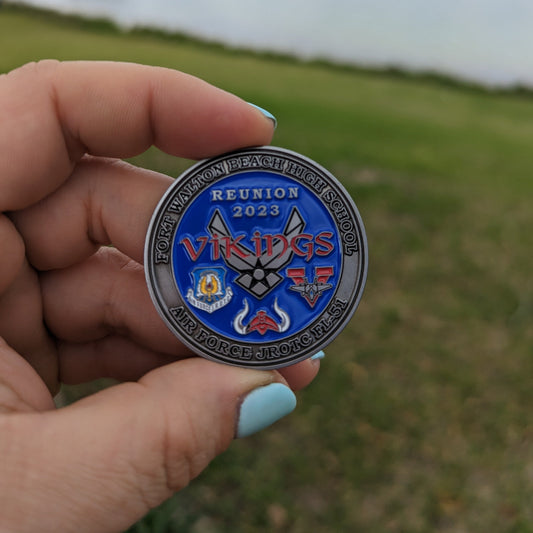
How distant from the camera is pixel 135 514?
1893 millimetres

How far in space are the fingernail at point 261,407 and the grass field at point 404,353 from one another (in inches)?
49.5

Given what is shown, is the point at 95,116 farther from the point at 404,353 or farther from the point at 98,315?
the point at 404,353

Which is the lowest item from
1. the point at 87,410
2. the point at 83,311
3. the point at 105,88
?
the point at 83,311

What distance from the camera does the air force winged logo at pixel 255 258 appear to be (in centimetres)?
225

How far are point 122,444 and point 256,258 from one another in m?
0.89

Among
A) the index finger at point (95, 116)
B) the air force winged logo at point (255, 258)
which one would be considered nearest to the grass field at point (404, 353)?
the air force winged logo at point (255, 258)

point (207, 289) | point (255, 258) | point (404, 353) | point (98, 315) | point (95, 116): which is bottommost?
point (404, 353)

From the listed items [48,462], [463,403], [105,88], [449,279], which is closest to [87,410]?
[48,462]

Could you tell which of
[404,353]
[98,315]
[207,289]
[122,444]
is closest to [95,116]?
[207,289]

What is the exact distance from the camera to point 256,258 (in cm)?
225

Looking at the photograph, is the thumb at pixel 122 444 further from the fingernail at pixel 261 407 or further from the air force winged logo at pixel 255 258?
the air force winged logo at pixel 255 258

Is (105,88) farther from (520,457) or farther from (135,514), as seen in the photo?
(520,457)

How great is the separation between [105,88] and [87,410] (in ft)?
4.35

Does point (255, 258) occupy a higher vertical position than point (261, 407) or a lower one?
higher
